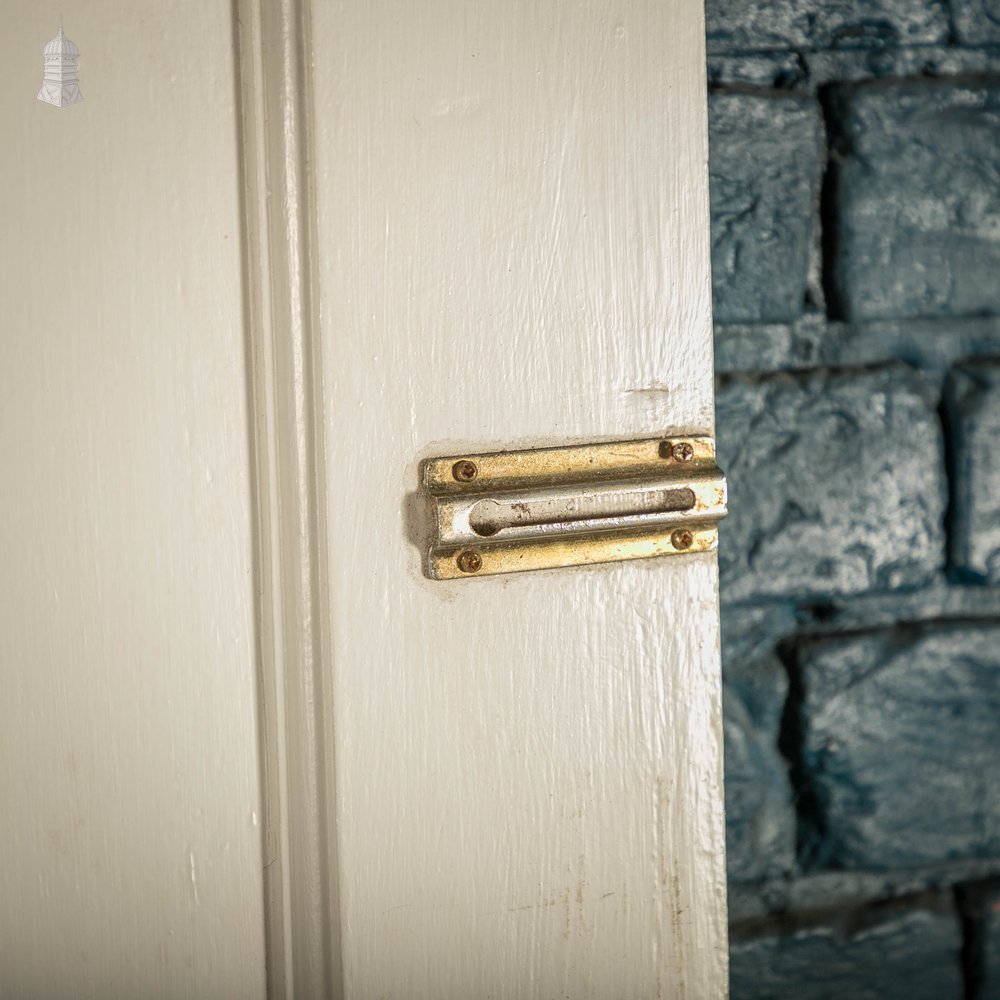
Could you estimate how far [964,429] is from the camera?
1003 mm

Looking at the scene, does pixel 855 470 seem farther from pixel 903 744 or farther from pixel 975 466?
pixel 903 744

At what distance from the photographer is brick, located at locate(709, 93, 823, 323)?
0.96m

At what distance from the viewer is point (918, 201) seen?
0.99 metres

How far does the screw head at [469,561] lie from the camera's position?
1.91 ft

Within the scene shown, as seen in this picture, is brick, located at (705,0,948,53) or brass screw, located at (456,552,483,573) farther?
brick, located at (705,0,948,53)

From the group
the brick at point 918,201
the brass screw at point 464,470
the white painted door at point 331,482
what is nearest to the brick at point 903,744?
the brick at point 918,201

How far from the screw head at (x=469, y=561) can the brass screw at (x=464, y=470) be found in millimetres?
39

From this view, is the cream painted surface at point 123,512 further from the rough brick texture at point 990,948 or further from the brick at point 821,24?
the rough brick texture at point 990,948

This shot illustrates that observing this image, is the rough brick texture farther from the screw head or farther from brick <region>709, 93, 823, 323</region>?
the screw head

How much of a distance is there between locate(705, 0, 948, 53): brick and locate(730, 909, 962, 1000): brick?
0.82 meters

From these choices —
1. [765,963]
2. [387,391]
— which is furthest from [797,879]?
[387,391]

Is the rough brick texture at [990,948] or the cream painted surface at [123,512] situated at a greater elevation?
the cream painted surface at [123,512]

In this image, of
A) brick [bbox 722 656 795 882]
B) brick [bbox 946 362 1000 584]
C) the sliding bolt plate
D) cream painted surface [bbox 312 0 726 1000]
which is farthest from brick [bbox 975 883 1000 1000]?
the sliding bolt plate

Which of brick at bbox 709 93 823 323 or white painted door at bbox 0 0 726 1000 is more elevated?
brick at bbox 709 93 823 323
